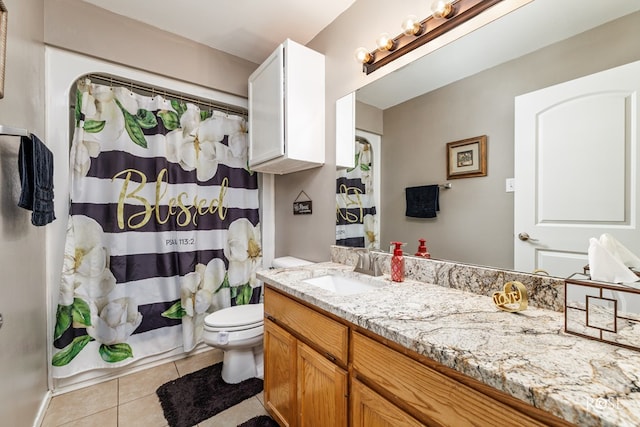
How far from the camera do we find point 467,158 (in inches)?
48.1

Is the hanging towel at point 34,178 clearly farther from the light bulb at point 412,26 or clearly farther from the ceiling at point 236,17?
the light bulb at point 412,26

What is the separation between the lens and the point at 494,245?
1.15m

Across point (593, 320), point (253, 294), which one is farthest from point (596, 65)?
point (253, 294)

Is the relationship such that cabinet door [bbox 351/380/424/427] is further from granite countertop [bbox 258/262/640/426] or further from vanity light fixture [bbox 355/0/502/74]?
vanity light fixture [bbox 355/0/502/74]

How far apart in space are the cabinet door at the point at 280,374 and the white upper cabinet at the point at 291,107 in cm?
110

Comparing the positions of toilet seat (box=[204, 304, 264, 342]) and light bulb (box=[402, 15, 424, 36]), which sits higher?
light bulb (box=[402, 15, 424, 36])

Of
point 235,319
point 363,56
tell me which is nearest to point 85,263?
point 235,319

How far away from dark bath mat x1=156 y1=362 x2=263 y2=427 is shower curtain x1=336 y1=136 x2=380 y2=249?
1.17m

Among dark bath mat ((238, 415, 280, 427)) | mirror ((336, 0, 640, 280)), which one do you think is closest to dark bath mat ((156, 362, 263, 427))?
dark bath mat ((238, 415, 280, 427))

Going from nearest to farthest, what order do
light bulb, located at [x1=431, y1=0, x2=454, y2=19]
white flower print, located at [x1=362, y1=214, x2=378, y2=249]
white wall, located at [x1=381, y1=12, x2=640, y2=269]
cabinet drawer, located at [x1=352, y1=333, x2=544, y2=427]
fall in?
cabinet drawer, located at [x1=352, y1=333, x2=544, y2=427], white wall, located at [x1=381, y1=12, x2=640, y2=269], light bulb, located at [x1=431, y1=0, x2=454, y2=19], white flower print, located at [x1=362, y1=214, x2=378, y2=249]

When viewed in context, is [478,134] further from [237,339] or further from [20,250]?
[20,250]

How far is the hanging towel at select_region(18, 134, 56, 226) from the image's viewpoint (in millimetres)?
1163

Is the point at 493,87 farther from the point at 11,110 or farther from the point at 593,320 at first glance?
the point at 11,110

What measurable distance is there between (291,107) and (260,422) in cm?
190
